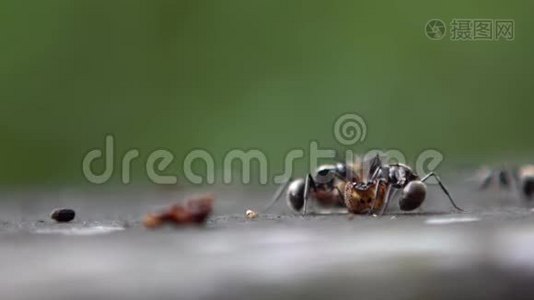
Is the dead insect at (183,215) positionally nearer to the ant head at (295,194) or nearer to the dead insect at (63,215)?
the dead insect at (63,215)

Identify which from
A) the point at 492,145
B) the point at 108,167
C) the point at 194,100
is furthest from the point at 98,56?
the point at 492,145

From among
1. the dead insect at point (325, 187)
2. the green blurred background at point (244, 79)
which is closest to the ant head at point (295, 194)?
the dead insect at point (325, 187)

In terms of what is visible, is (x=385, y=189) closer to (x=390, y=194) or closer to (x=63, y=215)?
(x=390, y=194)

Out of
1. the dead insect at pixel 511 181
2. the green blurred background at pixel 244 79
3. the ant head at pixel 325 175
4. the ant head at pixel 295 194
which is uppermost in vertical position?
the green blurred background at pixel 244 79
